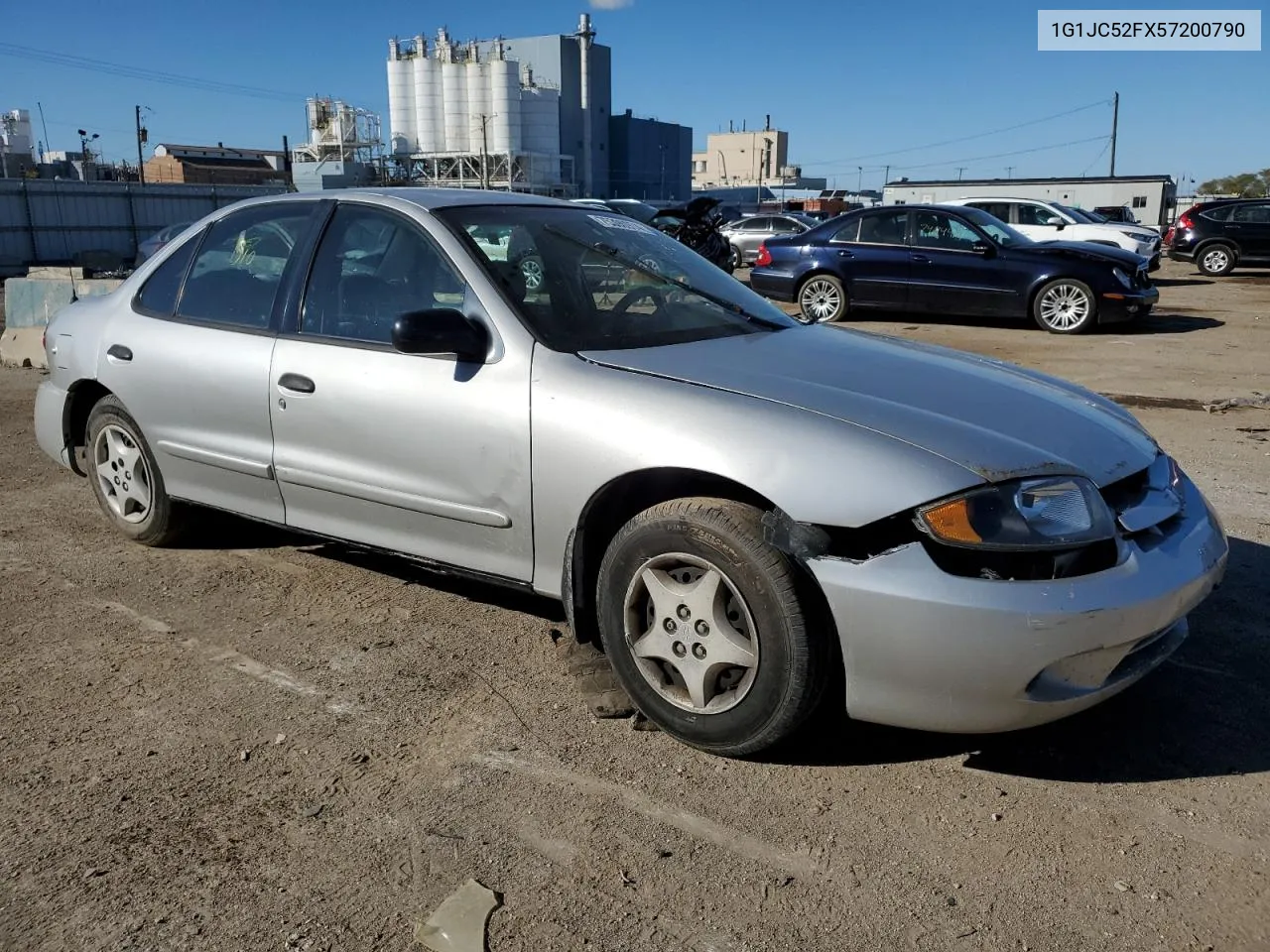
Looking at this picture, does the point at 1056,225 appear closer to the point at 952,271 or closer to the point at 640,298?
the point at 952,271

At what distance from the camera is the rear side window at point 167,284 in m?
4.52

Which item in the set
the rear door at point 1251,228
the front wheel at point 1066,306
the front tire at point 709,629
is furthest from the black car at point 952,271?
the rear door at point 1251,228

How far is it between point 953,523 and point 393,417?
1.87 m

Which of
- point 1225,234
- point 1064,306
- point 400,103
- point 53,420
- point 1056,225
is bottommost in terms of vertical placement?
point 53,420

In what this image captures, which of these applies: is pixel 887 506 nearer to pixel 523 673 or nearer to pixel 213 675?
pixel 523 673

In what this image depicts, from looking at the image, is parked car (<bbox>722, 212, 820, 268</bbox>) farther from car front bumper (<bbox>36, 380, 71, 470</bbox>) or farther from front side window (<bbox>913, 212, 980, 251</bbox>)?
car front bumper (<bbox>36, 380, 71, 470</bbox>)

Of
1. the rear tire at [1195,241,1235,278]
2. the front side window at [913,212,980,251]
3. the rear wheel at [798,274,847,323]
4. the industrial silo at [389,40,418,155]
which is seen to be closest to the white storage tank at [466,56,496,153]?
the industrial silo at [389,40,418,155]

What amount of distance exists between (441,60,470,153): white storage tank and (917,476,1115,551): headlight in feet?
248

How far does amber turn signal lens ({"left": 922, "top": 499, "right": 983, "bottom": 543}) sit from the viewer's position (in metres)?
2.59

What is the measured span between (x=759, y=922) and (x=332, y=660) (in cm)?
190

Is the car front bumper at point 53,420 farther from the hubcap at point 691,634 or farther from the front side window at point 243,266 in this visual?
the hubcap at point 691,634

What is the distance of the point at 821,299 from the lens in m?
14.0

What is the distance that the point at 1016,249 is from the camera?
12.9 meters

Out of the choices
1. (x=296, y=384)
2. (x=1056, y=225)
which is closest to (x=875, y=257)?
(x=1056, y=225)
